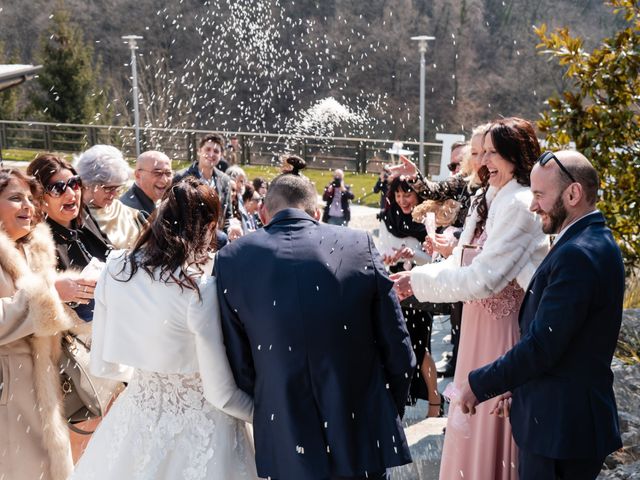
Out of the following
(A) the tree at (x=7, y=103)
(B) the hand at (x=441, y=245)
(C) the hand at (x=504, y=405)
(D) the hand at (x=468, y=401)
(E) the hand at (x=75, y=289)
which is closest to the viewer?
(D) the hand at (x=468, y=401)

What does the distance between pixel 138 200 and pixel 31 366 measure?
2159mm

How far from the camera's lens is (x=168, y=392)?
3561 mm

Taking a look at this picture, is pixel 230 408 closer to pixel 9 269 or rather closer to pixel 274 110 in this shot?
pixel 9 269

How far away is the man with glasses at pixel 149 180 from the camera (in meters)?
6.05

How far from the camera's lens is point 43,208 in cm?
445

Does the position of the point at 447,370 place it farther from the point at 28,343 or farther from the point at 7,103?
the point at 7,103

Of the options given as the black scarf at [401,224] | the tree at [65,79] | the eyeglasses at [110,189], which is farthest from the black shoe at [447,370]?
the tree at [65,79]

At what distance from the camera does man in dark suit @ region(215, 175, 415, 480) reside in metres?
3.27

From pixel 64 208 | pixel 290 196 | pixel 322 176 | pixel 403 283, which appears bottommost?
pixel 322 176

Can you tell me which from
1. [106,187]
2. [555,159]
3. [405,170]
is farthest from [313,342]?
[405,170]

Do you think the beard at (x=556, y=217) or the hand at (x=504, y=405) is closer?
the beard at (x=556, y=217)

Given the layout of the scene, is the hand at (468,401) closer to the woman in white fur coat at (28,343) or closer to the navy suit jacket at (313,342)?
the navy suit jacket at (313,342)

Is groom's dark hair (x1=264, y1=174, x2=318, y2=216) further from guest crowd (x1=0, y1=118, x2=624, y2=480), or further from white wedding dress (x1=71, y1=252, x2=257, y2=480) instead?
white wedding dress (x1=71, y1=252, x2=257, y2=480)

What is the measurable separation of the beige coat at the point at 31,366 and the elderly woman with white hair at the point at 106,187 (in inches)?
39.9
